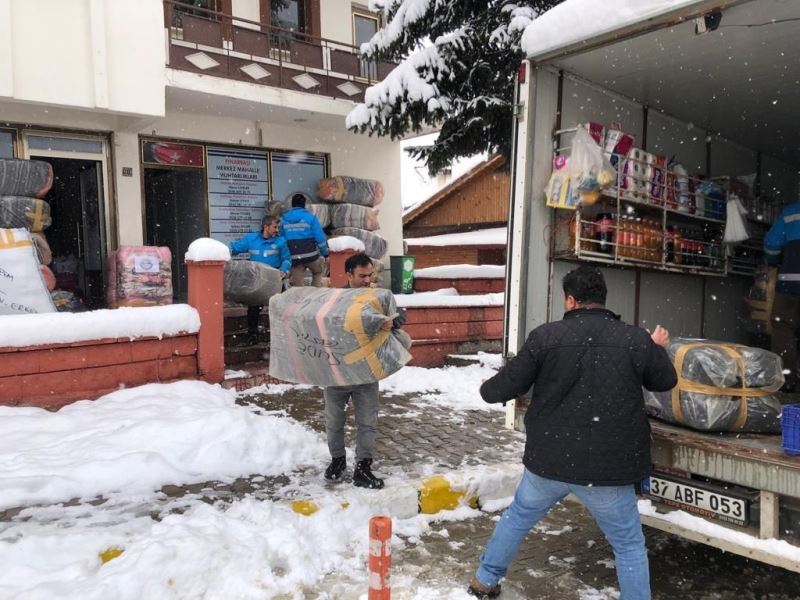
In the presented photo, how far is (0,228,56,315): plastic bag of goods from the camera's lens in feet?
23.2

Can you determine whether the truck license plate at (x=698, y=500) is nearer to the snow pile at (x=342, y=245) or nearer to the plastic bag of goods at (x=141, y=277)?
the snow pile at (x=342, y=245)

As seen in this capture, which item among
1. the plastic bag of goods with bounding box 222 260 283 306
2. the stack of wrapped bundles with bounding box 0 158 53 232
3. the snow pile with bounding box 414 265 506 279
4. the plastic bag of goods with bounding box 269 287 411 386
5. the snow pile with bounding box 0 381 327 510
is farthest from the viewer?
the snow pile with bounding box 414 265 506 279

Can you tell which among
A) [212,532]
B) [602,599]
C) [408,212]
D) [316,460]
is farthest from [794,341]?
[408,212]

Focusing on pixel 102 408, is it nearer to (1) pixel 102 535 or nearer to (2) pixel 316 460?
(2) pixel 316 460

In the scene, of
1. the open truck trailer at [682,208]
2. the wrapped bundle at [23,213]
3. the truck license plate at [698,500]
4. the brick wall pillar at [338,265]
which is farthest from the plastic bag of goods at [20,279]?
the truck license plate at [698,500]

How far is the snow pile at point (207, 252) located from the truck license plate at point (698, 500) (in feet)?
17.6

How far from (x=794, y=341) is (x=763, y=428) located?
312 centimetres

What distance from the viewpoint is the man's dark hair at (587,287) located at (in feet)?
10.3

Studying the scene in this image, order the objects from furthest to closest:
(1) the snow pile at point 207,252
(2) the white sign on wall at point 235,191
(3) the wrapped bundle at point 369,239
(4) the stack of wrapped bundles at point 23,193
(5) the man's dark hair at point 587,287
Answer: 1. (3) the wrapped bundle at point 369,239
2. (2) the white sign on wall at point 235,191
3. (4) the stack of wrapped bundles at point 23,193
4. (1) the snow pile at point 207,252
5. (5) the man's dark hair at point 587,287

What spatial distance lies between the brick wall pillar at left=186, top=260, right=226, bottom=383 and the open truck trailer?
13.7 feet

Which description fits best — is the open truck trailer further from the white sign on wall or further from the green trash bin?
the white sign on wall

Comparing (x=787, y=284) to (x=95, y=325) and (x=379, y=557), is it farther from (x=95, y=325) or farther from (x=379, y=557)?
(x=95, y=325)

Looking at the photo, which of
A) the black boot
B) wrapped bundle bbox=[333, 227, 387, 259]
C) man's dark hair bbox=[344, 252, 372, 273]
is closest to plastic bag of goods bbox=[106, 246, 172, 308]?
wrapped bundle bbox=[333, 227, 387, 259]

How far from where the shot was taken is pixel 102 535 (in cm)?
370
